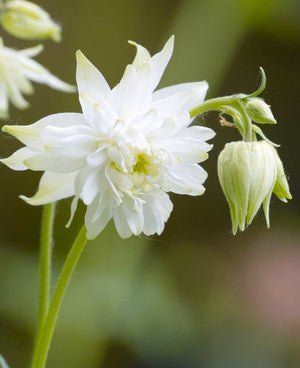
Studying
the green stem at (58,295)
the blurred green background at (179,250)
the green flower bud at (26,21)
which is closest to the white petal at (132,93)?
the green stem at (58,295)

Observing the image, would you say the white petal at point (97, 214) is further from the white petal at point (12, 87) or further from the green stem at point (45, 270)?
the white petal at point (12, 87)

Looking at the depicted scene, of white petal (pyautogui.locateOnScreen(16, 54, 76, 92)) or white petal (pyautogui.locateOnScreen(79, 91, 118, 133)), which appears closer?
white petal (pyautogui.locateOnScreen(79, 91, 118, 133))

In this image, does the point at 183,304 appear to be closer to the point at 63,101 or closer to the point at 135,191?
the point at 63,101

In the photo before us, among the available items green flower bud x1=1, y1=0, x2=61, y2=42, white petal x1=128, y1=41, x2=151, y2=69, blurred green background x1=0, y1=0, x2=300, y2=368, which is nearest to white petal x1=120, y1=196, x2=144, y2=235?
white petal x1=128, y1=41, x2=151, y2=69

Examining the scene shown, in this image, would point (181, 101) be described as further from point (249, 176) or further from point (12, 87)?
point (12, 87)

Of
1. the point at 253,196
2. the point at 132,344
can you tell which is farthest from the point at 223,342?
the point at 253,196

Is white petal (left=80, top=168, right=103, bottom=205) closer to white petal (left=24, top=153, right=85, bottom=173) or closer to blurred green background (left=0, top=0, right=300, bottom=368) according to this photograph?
white petal (left=24, top=153, right=85, bottom=173)
